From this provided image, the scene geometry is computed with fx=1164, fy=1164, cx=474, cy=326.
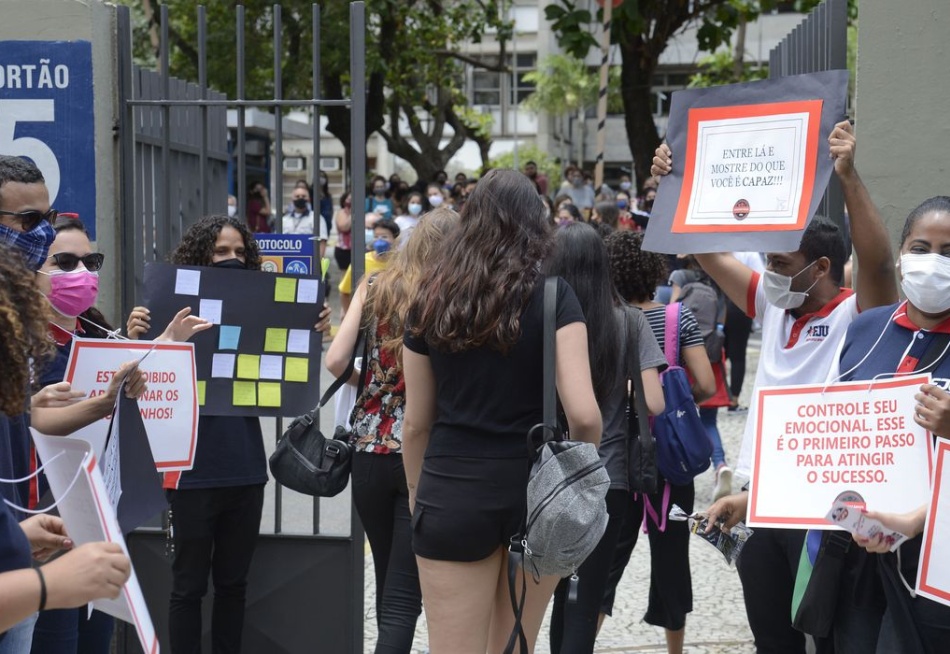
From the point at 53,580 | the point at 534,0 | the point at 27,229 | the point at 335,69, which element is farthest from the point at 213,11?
the point at 534,0

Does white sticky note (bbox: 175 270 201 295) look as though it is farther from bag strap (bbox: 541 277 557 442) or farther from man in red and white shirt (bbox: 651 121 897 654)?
man in red and white shirt (bbox: 651 121 897 654)

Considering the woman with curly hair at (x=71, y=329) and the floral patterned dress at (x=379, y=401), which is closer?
the woman with curly hair at (x=71, y=329)

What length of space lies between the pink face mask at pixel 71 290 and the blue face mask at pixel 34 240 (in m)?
0.34

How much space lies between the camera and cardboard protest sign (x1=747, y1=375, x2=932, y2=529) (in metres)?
3.01

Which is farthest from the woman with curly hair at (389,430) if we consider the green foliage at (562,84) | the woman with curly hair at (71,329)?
the green foliage at (562,84)

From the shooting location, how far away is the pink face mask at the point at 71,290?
12.7ft

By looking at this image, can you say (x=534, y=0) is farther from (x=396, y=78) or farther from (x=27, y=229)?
(x=27, y=229)

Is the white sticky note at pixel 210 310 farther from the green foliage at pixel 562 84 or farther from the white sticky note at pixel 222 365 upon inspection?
the green foliage at pixel 562 84

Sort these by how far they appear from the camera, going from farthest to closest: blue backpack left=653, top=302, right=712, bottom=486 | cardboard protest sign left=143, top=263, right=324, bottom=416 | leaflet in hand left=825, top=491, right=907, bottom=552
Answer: blue backpack left=653, top=302, right=712, bottom=486, cardboard protest sign left=143, top=263, right=324, bottom=416, leaflet in hand left=825, top=491, right=907, bottom=552

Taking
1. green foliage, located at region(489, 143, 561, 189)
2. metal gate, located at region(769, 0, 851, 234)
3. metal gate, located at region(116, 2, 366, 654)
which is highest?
green foliage, located at region(489, 143, 561, 189)

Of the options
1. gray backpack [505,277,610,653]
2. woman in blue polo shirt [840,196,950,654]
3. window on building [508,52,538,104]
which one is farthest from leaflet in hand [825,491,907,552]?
window on building [508,52,538,104]

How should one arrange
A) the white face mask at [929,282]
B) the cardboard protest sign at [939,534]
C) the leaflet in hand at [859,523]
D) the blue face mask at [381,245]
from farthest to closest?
the blue face mask at [381,245]
the white face mask at [929,282]
the leaflet in hand at [859,523]
the cardboard protest sign at [939,534]

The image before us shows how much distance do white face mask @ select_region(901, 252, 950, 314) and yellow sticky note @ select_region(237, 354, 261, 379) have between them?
8.45 feet

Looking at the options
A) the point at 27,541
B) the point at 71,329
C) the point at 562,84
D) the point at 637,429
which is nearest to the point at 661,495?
the point at 637,429
